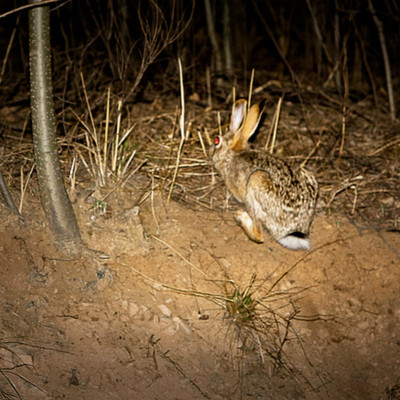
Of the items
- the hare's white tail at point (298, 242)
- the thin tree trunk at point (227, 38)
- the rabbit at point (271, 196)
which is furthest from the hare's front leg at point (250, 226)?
the thin tree trunk at point (227, 38)

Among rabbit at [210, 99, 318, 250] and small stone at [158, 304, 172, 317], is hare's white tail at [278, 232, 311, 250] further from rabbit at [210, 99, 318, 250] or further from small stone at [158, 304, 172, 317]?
small stone at [158, 304, 172, 317]

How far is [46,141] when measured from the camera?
291cm

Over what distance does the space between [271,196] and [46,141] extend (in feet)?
5.76

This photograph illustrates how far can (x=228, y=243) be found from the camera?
12.2ft

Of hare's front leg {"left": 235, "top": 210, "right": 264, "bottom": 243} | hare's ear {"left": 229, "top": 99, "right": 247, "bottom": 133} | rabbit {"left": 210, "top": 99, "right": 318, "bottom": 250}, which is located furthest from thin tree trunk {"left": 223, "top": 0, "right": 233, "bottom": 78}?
hare's front leg {"left": 235, "top": 210, "right": 264, "bottom": 243}

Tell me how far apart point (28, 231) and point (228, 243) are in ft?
4.83

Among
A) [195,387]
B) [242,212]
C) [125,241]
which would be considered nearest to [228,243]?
[242,212]

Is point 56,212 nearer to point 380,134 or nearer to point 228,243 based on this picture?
point 228,243

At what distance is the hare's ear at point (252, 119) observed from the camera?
4.07 m

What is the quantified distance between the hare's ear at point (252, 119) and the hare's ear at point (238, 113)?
0.23ft

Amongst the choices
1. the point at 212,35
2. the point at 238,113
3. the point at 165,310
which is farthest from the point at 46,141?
the point at 212,35

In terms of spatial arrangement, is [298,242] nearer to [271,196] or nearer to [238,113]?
[271,196]

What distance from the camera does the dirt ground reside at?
8.70 ft

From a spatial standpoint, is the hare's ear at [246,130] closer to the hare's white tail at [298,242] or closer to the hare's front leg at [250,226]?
the hare's front leg at [250,226]
